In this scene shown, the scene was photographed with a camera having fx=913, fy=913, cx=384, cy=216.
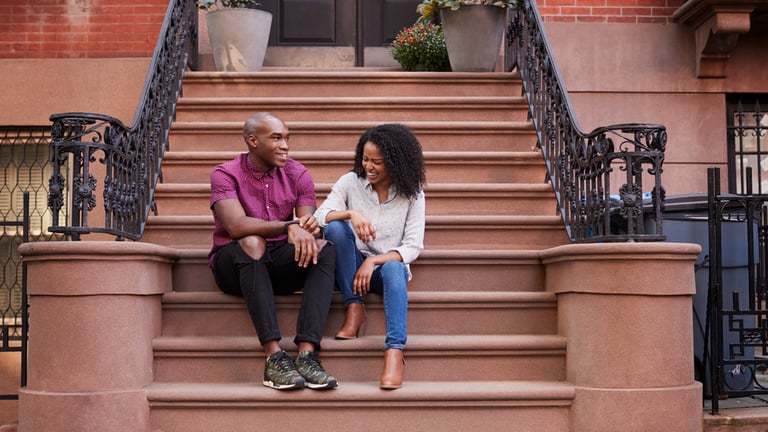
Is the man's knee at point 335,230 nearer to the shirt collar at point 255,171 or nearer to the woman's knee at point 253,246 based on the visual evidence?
the woman's knee at point 253,246

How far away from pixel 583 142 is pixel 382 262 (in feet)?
4.73

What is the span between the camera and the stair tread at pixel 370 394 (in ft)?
14.8

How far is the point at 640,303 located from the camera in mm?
4531

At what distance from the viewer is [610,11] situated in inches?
332

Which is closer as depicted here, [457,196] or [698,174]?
[457,196]

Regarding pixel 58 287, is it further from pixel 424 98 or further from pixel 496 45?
pixel 496 45

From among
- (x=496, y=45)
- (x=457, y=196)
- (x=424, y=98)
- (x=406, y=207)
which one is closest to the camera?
(x=406, y=207)

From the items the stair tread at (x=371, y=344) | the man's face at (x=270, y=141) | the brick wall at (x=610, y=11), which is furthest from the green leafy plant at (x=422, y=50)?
the stair tread at (x=371, y=344)

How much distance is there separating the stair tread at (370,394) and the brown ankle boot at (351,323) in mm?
272

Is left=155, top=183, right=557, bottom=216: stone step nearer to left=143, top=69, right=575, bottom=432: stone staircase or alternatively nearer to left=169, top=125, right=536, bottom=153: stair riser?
left=143, top=69, right=575, bottom=432: stone staircase

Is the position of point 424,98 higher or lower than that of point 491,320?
higher

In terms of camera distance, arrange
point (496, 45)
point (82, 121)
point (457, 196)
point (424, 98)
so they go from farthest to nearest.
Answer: point (496, 45), point (424, 98), point (457, 196), point (82, 121)

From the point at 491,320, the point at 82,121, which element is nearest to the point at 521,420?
the point at 491,320

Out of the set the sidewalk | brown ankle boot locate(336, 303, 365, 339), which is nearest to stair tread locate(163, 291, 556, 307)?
brown ankle boot locate(336, 303, 365, 339)
